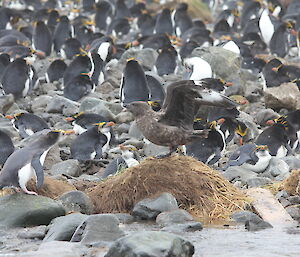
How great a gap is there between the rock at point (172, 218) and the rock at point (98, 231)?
74 cm

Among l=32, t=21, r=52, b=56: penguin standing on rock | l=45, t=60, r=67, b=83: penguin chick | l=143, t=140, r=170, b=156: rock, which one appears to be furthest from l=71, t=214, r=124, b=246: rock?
l=32, t=21, r=52, b=56: penguin standing on rock

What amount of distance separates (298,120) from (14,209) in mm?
5275

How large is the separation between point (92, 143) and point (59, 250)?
454 cm

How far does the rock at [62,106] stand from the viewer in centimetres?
1259

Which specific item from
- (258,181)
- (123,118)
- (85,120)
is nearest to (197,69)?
(123,118)

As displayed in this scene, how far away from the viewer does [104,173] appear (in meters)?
9.36

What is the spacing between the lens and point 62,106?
12.8 meters

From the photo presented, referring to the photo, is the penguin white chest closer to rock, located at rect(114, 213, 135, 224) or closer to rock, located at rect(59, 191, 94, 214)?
rock, located at rect(59, 191, 94, 214)

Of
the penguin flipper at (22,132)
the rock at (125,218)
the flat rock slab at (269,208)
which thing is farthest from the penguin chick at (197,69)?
the rock at (125,218)

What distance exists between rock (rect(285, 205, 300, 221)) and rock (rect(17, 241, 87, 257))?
2188mm

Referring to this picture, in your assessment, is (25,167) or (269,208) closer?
(25,167)

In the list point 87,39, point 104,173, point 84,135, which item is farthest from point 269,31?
point 104,173

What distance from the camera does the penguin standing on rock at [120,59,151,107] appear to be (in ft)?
39.7

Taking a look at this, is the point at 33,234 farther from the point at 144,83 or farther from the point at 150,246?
the point at 144,83
